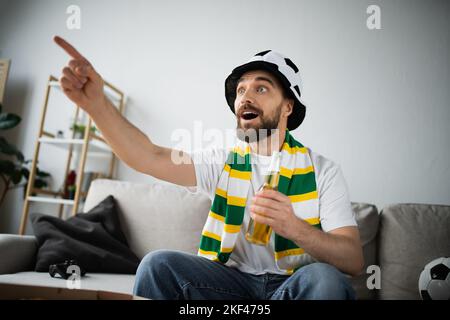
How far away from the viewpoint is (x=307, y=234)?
2.94 ft

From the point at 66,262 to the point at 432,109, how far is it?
6.90 feet

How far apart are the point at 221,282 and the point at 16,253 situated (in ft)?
3.38

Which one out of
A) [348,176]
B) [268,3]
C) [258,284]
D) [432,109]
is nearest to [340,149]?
[348,176]

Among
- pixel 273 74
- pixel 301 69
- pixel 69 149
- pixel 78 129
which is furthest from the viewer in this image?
pixel 69 149

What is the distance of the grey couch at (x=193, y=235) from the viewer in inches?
61.2

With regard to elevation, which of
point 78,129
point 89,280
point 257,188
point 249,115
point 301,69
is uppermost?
point 301,69

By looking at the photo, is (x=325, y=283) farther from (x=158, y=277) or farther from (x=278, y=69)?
(x=278, y=69)

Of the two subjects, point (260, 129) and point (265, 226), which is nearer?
point (265, 226)

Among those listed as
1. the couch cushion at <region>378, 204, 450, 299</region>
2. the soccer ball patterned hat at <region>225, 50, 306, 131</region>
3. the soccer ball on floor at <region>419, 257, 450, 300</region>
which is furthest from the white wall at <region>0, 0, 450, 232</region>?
the soccer ball patterned hat at <region>225, 50, 306, 131</region>

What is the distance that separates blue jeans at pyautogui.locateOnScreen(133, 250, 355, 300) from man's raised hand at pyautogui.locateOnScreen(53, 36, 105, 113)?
42 centimetres

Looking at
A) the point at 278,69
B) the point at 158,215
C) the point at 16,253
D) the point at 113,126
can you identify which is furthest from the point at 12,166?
the point at 278,69

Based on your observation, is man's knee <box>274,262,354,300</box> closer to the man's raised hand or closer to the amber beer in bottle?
the amber beer in bottle
